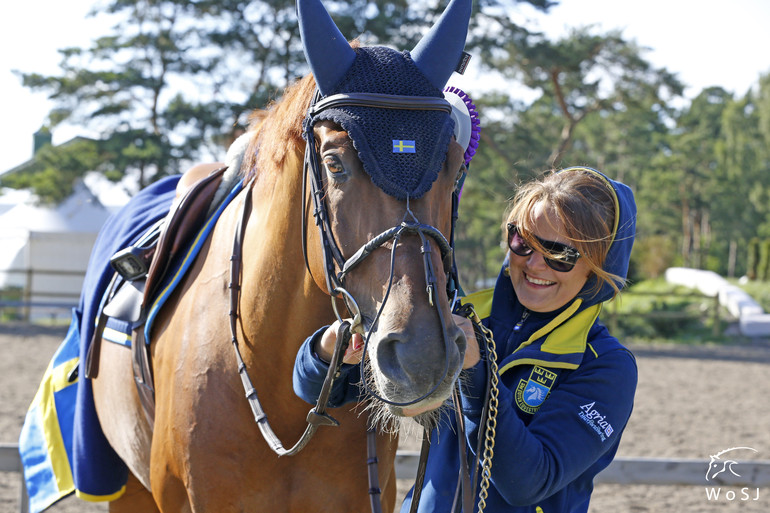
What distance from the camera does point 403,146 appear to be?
1.58 m

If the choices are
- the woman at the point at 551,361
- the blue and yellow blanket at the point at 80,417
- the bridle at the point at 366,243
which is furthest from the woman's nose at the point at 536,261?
the blue and yellow blanket at the point at 80,417

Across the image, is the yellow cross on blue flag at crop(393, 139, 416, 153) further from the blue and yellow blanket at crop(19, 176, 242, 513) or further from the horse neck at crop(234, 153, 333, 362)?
the blue and yellow blanket at crop(19, 176, 242, 513)

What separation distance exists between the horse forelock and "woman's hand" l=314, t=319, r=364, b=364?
0.52 m

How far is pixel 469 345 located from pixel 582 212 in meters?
0.56

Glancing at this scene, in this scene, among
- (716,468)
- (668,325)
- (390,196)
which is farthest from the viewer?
(668,325)

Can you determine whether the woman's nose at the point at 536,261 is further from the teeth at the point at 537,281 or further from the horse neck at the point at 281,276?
the horse neck at the point at 281,276

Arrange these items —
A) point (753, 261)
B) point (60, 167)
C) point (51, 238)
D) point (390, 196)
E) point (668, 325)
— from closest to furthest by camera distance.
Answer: point (390, 196) < point (60, 167) < point (668, 325) < point (51, 238) < point (753, 261)

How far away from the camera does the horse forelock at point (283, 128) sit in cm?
188

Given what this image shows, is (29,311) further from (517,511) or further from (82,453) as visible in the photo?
(517,511)

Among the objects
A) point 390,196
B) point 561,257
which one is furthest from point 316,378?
point 561,257

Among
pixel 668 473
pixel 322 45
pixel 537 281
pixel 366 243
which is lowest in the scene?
pixel 668 473

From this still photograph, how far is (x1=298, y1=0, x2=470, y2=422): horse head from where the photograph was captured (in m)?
1.46

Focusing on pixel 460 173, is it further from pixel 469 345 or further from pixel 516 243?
pixel 469 345

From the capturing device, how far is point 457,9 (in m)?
1.81
